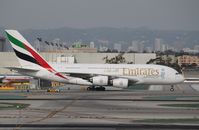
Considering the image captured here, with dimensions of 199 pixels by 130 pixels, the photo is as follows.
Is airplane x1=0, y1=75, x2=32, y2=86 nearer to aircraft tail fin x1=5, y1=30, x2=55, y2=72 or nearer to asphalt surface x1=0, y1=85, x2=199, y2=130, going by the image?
aircraft tail fin x1=5, y1=30, x2=55, y2=72

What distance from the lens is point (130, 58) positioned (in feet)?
520

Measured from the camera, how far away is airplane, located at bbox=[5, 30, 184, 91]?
70000mm

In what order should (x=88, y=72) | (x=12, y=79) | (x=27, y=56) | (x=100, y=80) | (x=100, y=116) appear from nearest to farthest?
(x=100, y=116), (x=27, y=56), (x=100, y=80), (x=88, y=72), (x=12, y=79)

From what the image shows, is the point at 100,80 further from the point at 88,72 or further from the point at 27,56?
the point at 27,56

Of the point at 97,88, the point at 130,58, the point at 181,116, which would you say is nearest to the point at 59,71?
the point at 97,88

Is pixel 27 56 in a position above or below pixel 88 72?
above

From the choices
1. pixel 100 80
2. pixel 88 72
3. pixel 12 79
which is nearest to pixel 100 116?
pixel 100 80

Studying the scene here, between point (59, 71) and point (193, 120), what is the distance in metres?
40.1

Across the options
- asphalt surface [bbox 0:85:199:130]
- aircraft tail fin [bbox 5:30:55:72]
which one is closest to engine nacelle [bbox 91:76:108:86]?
aircraft tail fin [bbox 5:30:55:72]

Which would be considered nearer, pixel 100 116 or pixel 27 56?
pixel 100 116

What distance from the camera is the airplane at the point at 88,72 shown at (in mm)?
70000

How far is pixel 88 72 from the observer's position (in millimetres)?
71562

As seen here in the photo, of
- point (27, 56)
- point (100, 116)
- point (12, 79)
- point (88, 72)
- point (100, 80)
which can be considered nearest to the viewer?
point (100, 116)

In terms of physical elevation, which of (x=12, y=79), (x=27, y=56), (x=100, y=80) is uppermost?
(x=27, y=56)
